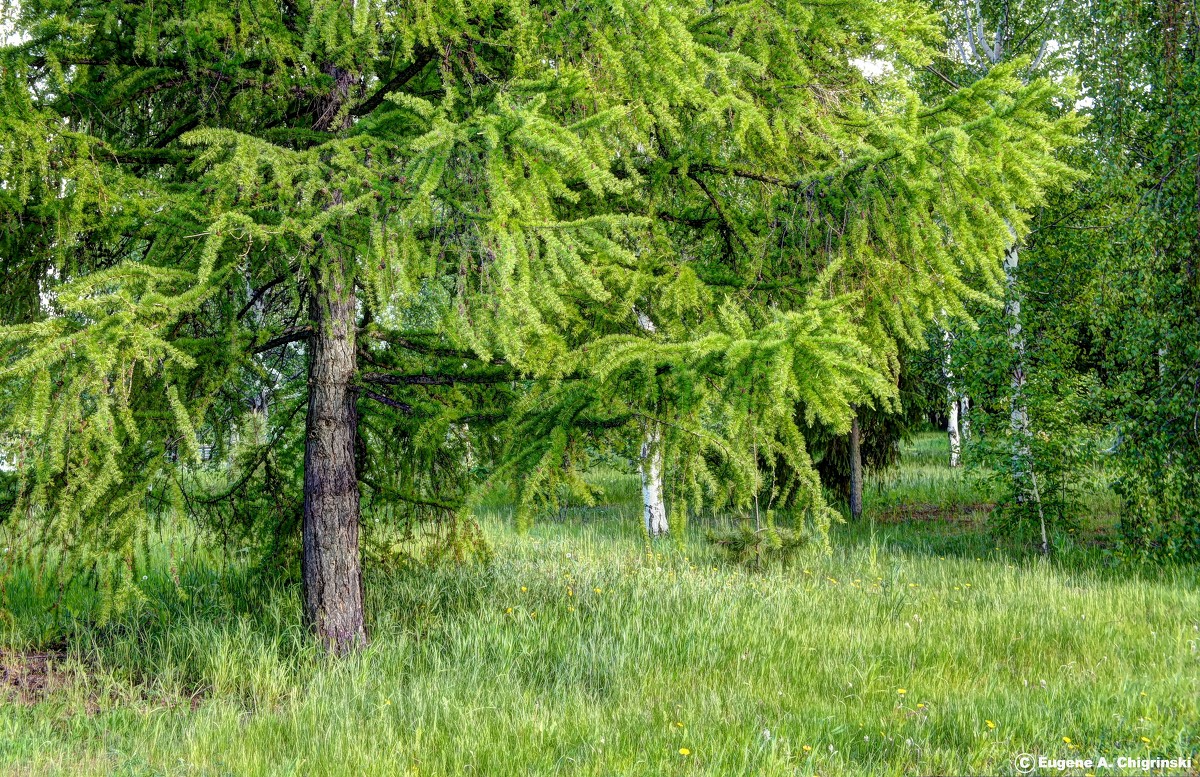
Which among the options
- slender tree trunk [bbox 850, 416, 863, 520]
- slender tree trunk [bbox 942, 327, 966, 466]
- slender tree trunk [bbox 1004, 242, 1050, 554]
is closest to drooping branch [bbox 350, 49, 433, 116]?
slender tree trunk [bbox 942, 327, 966, 466]

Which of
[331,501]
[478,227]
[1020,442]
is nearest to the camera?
[478,227]

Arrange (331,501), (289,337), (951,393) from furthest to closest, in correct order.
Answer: (951,393), (289,337), (331,501)

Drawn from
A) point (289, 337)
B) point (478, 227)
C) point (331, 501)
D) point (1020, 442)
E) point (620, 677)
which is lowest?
point (620, 677)

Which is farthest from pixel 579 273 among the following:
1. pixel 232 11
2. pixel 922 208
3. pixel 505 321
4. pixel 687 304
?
Answer: pixel 232 11

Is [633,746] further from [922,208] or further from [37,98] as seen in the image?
[37,98]

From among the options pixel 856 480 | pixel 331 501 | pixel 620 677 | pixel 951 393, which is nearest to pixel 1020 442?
pixel 951 393

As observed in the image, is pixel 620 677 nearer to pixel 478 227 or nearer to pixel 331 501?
pixel 331 501

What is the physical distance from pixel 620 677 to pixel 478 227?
2908mm

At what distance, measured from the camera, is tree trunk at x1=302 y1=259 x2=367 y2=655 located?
5.71m

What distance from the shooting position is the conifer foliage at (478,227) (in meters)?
3.96

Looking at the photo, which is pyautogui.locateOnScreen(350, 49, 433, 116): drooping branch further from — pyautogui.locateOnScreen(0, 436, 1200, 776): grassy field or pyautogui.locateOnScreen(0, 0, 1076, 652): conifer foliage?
pyautogui.locateOnScreen(0, 436, 1200, 776): grassy field

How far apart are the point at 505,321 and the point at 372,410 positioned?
8.62 feet

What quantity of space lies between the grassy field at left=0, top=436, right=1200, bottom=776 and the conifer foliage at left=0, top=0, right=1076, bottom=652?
82cm

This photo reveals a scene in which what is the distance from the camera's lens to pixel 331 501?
18.7ft
